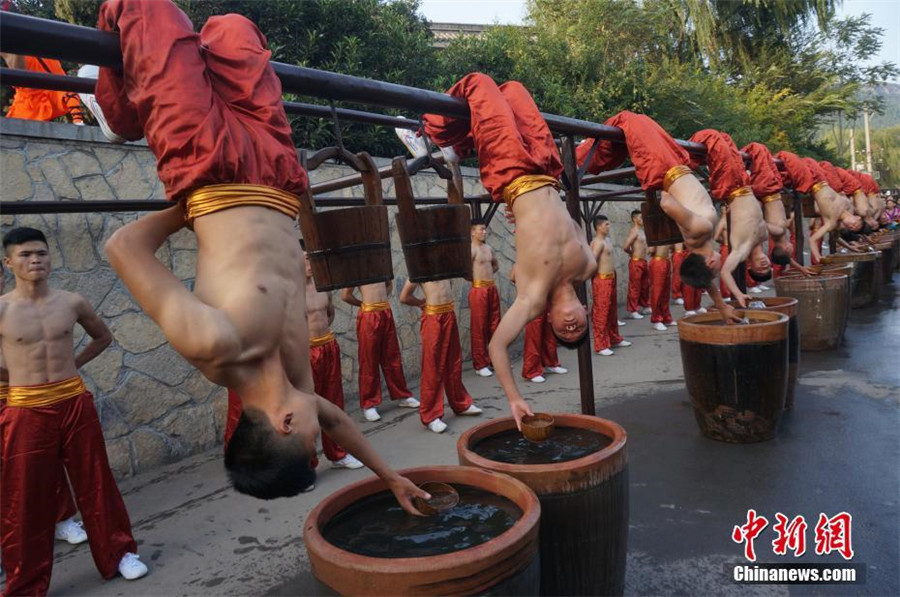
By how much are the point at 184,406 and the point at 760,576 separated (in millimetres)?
5013

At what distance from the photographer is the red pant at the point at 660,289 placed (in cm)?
1166

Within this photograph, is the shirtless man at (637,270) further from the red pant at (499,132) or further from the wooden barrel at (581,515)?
the wooden barrel at (581,515)

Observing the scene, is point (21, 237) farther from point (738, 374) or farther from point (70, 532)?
point (738, 374)

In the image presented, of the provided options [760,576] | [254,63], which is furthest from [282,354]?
[760,576]

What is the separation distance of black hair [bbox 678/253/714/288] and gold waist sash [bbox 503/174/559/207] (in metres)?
2.25

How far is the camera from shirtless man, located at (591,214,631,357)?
991 centimetres

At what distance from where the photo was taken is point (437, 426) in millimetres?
6324

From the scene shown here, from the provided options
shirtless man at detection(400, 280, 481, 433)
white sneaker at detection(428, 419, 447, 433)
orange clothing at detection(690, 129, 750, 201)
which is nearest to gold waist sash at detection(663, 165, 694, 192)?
orange clothing at detection(690, 129, 750, 201)

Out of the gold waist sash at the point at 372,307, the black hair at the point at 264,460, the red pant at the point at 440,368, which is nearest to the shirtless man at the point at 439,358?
the red pant at the point at 440,368

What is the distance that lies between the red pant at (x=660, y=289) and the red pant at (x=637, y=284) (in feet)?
1.88

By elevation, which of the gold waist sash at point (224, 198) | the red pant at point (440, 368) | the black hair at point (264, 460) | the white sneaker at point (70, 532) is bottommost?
the white sneaker at point (70, 532)

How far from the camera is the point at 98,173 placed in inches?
216

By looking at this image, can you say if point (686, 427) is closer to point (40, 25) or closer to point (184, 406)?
point (184, 406)

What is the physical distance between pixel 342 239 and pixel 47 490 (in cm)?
282
